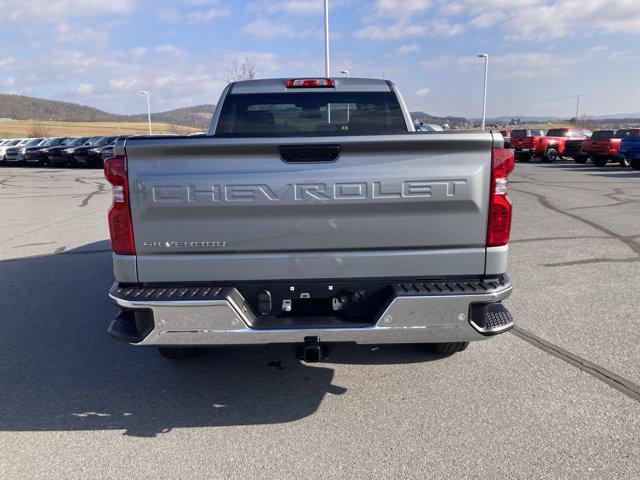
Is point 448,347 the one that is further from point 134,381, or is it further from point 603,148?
point 603,148

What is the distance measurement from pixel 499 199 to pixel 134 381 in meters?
2.89

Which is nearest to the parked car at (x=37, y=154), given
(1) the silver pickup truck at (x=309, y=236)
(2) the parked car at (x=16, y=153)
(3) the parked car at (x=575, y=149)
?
(2) the parked car at (x=16, y=153)

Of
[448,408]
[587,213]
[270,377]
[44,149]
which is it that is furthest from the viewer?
[44,149]

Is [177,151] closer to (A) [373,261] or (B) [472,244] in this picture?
(A) [373,261]

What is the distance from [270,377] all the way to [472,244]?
1.87 m

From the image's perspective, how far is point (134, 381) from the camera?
3889 mm

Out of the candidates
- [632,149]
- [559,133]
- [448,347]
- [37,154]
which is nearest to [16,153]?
[37,154]

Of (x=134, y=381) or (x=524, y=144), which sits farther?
(x=524, y=144)

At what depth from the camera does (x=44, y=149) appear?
3183 centimetres

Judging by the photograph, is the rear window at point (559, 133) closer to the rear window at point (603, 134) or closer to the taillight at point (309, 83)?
the rear window at point (603, 134)

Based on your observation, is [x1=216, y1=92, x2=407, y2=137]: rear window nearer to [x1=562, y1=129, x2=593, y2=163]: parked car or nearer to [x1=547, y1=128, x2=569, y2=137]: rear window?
[x1=562, y1=129, x2=593, y2=163]: parked car

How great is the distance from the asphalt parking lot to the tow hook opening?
18.7 inches

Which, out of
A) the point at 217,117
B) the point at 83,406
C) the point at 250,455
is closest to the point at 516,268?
the point at 217,117

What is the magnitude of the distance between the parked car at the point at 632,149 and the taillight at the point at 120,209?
22328 mm
